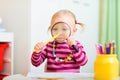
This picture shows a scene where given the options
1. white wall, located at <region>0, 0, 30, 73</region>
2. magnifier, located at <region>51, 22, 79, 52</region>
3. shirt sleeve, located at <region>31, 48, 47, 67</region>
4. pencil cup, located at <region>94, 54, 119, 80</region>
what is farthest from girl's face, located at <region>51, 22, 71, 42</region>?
white wall, located at <region>0, 0, 30, 73</region>

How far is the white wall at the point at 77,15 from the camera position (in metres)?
1.78

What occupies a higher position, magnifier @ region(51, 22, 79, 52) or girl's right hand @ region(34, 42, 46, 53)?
magnifier @ region(51, 22, 79, 52)

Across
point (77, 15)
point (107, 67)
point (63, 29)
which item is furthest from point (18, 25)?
point (107, 67)

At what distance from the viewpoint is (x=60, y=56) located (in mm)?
1223

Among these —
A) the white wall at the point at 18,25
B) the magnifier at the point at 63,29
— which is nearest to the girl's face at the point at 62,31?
the magnifier at the point at 63,29

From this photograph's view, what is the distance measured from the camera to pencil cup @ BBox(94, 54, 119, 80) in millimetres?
797

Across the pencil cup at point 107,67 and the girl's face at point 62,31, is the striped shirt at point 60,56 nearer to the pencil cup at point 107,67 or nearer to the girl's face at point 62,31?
the girl's face at point 62,31

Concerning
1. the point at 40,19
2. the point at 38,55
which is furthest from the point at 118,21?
the point at 38,55

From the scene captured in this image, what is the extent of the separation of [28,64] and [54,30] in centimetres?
68

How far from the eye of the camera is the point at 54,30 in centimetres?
126

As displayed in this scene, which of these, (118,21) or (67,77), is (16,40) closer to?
(118,21)

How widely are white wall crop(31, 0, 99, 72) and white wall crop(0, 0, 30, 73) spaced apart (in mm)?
142

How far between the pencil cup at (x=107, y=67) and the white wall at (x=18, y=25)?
116 centimetres

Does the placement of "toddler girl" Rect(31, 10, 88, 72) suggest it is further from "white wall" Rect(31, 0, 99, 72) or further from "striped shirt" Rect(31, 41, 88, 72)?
"white wall" Rect(31, 0, 99, 72)
